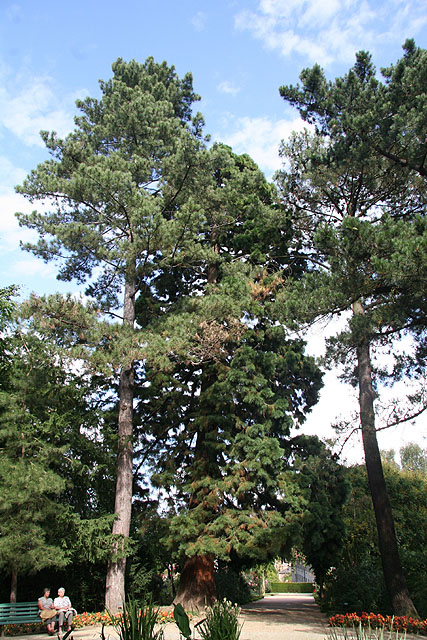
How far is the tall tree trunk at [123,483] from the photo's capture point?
11.9m

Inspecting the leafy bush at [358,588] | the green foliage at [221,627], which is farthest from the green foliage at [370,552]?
the green foliage at [221,627]

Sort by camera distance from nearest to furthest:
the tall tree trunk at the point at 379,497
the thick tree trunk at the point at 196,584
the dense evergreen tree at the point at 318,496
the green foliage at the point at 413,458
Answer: the tall tree trunk at the point at 379,497, the dense evergreen tree at the point at 318,496, the thick tree trunk at the point at 196,584, the green foliage at the point at 413,458

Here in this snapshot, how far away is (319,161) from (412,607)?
10.2 metres

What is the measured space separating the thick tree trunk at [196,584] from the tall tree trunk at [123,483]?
6.81 ft

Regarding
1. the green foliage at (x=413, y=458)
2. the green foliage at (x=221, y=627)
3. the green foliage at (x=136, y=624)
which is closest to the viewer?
the green foliage at (x=136, y=624)

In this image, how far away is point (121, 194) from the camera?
12984 millimetres

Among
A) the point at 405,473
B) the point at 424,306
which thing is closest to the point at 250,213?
the point at 424,306

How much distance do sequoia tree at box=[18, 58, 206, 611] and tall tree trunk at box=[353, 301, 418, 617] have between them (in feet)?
19.5

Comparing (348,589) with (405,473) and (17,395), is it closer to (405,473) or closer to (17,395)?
(17,395)

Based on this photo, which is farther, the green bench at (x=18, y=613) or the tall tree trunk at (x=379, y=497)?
the tall tree trunk at (x=379, y=497)

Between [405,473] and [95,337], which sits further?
[405,473]

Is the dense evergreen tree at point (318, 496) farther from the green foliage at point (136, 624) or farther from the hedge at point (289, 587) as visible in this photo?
the hedge at point (289, 587)

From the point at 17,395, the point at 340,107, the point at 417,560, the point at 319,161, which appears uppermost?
the point at 340,107

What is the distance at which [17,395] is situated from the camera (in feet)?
38.6
